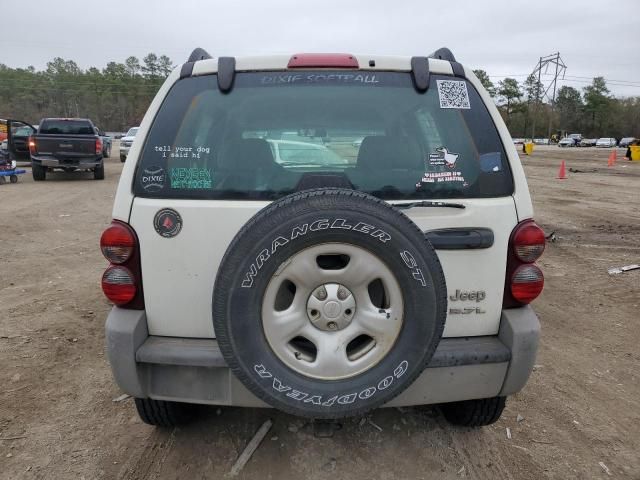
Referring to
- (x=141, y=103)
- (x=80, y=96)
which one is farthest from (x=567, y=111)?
(x=80, y=96)

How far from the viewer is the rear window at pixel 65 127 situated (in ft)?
50.0

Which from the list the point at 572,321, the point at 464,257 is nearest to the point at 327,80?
the point at 464,257

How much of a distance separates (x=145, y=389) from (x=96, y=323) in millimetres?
2315

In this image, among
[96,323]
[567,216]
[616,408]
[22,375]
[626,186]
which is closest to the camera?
[616,408]

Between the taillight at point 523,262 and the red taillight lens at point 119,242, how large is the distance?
174cm

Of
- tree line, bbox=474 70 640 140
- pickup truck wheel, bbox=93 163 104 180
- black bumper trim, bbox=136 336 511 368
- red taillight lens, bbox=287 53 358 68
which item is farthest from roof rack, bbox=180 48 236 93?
tree line, bbox=474 70 640 140

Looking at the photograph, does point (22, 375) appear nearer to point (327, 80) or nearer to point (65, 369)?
point (65, 369)

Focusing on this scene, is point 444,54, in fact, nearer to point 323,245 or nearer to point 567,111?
point 323,245

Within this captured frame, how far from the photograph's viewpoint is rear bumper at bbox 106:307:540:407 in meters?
2.14

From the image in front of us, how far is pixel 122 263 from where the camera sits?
220 cm

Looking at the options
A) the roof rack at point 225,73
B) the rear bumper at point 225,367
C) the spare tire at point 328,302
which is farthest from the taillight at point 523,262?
the roof rack at point 225,73

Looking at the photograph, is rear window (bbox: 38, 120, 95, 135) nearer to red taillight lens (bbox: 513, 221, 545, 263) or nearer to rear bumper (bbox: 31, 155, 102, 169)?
rear bumper (bbox: 31, 155, 102, 169)

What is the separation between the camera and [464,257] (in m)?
2.20

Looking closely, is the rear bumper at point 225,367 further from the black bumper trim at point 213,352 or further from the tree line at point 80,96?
the tree line at point 80,96
